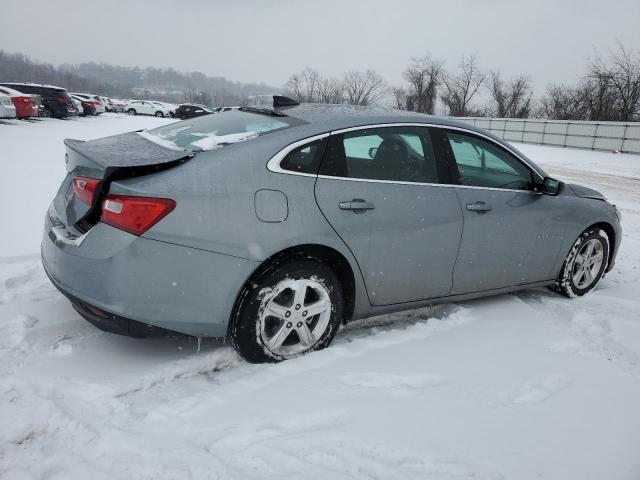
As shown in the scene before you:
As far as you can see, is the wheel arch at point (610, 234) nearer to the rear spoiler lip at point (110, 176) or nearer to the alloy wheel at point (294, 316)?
the alloy wheel at point (294, 316)

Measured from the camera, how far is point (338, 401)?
2.53 metres

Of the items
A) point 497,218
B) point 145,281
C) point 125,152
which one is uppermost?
point 125,152

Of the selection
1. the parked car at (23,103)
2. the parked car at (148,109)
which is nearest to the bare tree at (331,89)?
the parked car at (148,109)

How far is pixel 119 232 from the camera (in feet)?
7.88

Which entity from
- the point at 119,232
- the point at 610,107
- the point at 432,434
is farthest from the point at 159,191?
the point at 610,107

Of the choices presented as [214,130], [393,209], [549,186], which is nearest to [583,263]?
[549,186]

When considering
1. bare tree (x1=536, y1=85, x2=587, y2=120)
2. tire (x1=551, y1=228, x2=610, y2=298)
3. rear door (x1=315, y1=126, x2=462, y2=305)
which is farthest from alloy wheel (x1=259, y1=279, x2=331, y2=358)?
bare tree (x1=536, y1=85, x2=587, y2=120)

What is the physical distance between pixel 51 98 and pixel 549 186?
23922mm

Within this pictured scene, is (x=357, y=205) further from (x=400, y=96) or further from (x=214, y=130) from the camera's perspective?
(x=400, y=96)

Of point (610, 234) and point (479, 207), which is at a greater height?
point (479, 207)

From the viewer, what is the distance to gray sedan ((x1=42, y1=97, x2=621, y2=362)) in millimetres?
2438

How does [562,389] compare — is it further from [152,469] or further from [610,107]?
[610,107]

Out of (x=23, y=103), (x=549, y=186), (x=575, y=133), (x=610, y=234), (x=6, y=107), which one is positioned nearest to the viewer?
(x=549, y=186)

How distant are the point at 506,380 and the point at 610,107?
42.7 m
